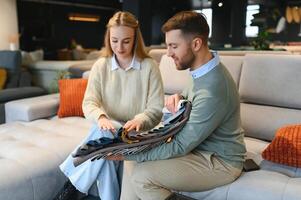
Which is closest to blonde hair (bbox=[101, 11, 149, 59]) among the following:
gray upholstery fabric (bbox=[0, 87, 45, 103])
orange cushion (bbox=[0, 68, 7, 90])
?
gray upholstery fabric (bbox=[0, 87, 45, 103])

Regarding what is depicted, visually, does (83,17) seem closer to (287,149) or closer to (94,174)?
(94,174)

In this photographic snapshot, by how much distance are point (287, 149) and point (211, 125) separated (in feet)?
2.02

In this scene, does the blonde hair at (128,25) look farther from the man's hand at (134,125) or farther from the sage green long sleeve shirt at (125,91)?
the man's hand at (134,125)

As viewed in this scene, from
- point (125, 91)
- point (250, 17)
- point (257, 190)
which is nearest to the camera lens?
point (257, 190)

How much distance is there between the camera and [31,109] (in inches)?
105

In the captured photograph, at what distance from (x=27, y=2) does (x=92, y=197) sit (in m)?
8.57

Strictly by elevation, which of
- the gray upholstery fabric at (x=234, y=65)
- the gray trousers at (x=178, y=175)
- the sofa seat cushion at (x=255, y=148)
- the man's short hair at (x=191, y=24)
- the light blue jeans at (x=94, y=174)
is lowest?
the light blue jeans at (x=94, y=174)

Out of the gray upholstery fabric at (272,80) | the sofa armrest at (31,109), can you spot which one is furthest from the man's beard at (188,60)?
the sofa armrest at (31,109)

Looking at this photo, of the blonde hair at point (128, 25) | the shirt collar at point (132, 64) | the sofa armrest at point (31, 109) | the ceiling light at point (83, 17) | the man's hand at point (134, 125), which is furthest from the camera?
the ceiling light at point (83, 17)

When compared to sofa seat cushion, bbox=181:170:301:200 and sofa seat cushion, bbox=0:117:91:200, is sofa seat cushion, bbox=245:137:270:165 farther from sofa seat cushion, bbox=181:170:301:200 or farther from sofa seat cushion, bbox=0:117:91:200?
sofa seat cushion, bbox=0:117:91:200

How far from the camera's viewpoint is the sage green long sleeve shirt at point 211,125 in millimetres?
1308

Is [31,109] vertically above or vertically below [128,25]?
below

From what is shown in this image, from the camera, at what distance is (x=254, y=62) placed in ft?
7.20

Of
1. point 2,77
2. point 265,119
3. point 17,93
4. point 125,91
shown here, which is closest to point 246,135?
point 265,119
